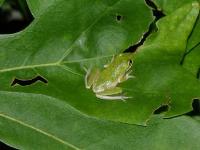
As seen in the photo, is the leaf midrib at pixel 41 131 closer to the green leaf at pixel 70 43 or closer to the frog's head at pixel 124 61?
the green leaf at pixel 70 43

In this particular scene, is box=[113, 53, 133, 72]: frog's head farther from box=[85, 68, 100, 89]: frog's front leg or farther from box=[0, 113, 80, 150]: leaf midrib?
box=[0, 113, 80, 150]: leaf midrib

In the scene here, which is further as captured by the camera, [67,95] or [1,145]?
[1,145]

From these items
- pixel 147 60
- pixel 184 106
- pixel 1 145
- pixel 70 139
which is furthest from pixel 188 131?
pixel 1 145

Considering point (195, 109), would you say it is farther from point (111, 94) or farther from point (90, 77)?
point (90, 77)

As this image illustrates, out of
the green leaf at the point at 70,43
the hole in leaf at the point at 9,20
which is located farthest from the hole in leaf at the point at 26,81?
the hole in leaf at the point at 9,20

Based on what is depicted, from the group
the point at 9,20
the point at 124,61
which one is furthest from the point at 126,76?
the point at 9,20

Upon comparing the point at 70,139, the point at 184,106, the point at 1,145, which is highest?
the point at 184,106

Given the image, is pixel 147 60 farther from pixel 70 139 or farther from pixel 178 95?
pixel 70 139
